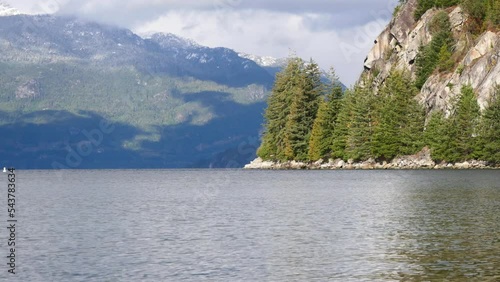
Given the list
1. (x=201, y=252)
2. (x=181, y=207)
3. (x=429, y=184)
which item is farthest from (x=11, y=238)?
(x=429, y=184)

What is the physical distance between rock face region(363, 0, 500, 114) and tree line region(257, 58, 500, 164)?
3112mm

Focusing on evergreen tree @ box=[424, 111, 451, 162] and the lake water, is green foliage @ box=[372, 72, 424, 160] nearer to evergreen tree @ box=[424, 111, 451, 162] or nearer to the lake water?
evergreen tree @ box=[424, 111, 451, 162]

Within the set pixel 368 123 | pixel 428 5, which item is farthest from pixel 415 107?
pixel 428 5

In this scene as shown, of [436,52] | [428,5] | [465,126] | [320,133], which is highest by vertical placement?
[428,5]

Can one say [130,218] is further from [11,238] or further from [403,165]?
[403,165]

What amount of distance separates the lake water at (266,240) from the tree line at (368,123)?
70.4 meters

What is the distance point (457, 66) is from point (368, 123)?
22.0m

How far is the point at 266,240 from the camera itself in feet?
144

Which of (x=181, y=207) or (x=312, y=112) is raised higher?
(x=312, y=112)

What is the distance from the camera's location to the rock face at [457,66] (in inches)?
5827

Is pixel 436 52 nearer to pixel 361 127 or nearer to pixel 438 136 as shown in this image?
pixel 361 127

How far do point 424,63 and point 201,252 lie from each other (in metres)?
142

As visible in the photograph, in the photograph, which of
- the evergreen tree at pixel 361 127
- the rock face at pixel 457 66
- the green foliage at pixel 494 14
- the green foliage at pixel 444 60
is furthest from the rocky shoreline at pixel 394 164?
the green foliage at pixel 494 14

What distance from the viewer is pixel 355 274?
33.0 m
